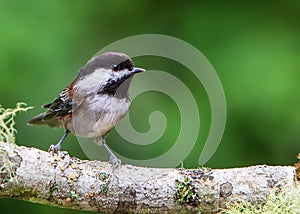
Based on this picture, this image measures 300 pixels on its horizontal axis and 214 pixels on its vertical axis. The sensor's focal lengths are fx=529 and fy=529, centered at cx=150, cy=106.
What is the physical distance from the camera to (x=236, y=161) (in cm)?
355

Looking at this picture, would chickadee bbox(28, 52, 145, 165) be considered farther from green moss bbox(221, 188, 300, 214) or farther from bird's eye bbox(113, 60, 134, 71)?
green moss bbox(221, 188, 300, 214)

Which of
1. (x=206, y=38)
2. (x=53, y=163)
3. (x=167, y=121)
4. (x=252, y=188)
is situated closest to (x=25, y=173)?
(x=53, y=163)

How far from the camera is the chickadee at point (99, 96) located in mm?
2834

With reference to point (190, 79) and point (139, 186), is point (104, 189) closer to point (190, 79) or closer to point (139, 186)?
point (139, 186)

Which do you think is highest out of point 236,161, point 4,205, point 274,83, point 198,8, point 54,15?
point 198,8

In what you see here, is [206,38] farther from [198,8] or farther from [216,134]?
[216,134]

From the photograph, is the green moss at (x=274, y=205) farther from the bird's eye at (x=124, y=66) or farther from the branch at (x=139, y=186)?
the bird's eye at (x=124, y=66)

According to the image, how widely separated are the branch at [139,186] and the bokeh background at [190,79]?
1.22 metres

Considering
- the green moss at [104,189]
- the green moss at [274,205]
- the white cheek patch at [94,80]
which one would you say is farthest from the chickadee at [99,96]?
the green moss at [274,205]

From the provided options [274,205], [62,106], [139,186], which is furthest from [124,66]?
[274,205]

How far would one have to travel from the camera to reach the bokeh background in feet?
11.3

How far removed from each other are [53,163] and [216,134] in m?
1.55

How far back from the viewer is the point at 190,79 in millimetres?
3969

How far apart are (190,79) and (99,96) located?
3.95 ft
